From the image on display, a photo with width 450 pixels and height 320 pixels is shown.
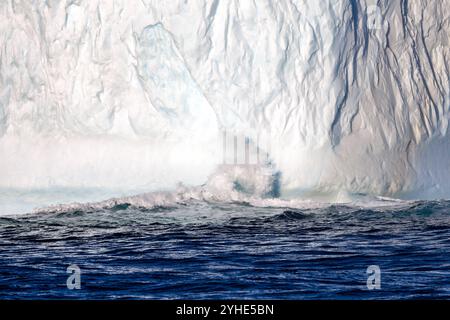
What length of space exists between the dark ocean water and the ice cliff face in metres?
1.39

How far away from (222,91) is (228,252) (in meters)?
5.86

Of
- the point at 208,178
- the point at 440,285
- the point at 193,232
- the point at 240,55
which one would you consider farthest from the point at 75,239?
the point at 440,285

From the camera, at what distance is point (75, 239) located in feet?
64.4

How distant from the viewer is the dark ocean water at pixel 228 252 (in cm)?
1462

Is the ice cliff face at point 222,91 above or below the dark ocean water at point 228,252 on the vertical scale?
above

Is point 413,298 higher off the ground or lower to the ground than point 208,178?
lower

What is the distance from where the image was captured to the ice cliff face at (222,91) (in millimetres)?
22594

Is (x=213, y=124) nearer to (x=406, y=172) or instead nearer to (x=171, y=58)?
(x=171, y=58)

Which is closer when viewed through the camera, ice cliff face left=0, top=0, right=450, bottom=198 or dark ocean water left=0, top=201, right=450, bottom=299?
dark ocean water left=0, top=201, right=450, bottom=299

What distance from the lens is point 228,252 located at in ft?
58.1

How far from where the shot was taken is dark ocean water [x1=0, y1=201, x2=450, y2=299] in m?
14.6

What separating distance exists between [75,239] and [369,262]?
5874mm

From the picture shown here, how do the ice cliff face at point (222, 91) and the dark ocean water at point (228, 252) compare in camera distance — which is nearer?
the dark ocean water at point (228, 252)

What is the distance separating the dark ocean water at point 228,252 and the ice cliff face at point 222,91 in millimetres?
1386
